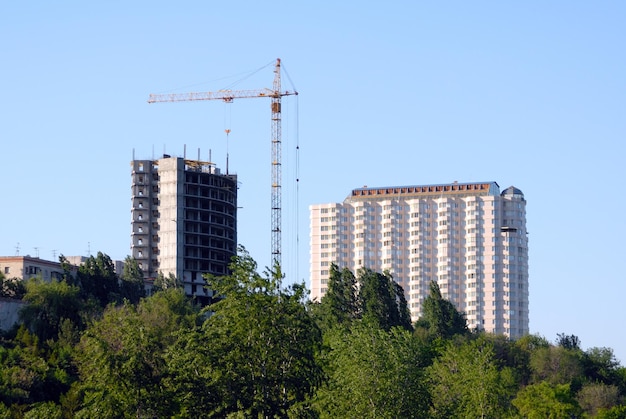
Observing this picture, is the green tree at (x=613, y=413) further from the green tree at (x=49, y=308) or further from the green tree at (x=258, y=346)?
the green tree at (x=258, y=346)

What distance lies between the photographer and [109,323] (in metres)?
91.7

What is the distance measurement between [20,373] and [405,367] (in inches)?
1996

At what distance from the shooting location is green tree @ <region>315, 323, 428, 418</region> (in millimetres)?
108625

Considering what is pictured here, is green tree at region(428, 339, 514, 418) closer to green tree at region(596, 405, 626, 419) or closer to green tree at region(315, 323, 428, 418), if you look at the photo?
green tree at region(315, 323, 428, 418)

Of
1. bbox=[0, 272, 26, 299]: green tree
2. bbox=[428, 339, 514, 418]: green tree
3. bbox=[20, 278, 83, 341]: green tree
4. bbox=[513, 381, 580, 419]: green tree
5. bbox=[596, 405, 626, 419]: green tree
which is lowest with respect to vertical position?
bbox=[596, 405, 626, 419]: green tree

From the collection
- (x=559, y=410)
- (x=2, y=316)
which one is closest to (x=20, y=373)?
(x=2, y=316)

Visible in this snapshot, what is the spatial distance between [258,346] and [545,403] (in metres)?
97.5

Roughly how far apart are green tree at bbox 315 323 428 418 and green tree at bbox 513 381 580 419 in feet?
212

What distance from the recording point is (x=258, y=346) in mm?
90875

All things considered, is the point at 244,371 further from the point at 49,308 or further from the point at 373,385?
the point at 49,308

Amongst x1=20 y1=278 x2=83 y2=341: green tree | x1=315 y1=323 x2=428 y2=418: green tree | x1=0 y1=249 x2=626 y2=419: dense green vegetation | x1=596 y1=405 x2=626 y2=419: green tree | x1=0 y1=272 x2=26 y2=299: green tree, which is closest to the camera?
x1=0 y1=249 x2=626 y2=419: dense green vegetation

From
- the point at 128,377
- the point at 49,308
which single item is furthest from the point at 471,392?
the point at 49,308

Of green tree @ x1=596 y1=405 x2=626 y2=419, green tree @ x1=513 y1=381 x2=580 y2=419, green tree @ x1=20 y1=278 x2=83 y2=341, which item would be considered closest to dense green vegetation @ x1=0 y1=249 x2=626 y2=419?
green tree @ x1=20 y1=278 x2=83 y2=341

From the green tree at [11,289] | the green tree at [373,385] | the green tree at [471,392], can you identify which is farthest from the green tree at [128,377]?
the green tree at [11,289]
